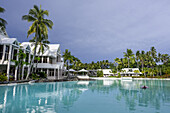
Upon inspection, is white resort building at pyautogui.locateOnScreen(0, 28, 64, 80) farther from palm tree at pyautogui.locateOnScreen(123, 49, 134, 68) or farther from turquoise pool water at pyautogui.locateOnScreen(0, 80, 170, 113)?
palm tree at pyautogui.locateOnScreen(123, 49, 134, 68)

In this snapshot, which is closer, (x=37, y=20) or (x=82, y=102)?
(x=82, y=102)

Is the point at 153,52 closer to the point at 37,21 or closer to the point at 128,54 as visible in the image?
the point at 128,54

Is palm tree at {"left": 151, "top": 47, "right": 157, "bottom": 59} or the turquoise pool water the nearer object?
the turquoise pool water

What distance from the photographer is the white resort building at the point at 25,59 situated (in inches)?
837

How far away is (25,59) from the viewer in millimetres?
27078

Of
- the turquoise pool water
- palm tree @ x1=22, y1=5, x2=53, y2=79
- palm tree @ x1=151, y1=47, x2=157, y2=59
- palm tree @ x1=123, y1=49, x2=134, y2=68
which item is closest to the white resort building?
palm tree @ x1=22, y1=5, x2=53, y2=79

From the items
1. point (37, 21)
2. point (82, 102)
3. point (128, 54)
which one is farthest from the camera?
point (128, 54)

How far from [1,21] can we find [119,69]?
55.2 meters

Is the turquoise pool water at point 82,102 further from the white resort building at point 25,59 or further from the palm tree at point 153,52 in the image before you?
the palm tree at point 153,52

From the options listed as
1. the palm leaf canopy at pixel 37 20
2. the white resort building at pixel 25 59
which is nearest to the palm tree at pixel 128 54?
the white resort building at pixel 25 59

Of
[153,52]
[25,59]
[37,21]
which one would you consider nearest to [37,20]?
[37,21]

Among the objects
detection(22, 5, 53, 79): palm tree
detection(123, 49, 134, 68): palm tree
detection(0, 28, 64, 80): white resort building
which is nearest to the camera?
detection(0, 28, 64, 80): white resort building

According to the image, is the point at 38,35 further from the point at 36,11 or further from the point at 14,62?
the point at 14,62

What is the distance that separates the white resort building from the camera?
21.2 meters
